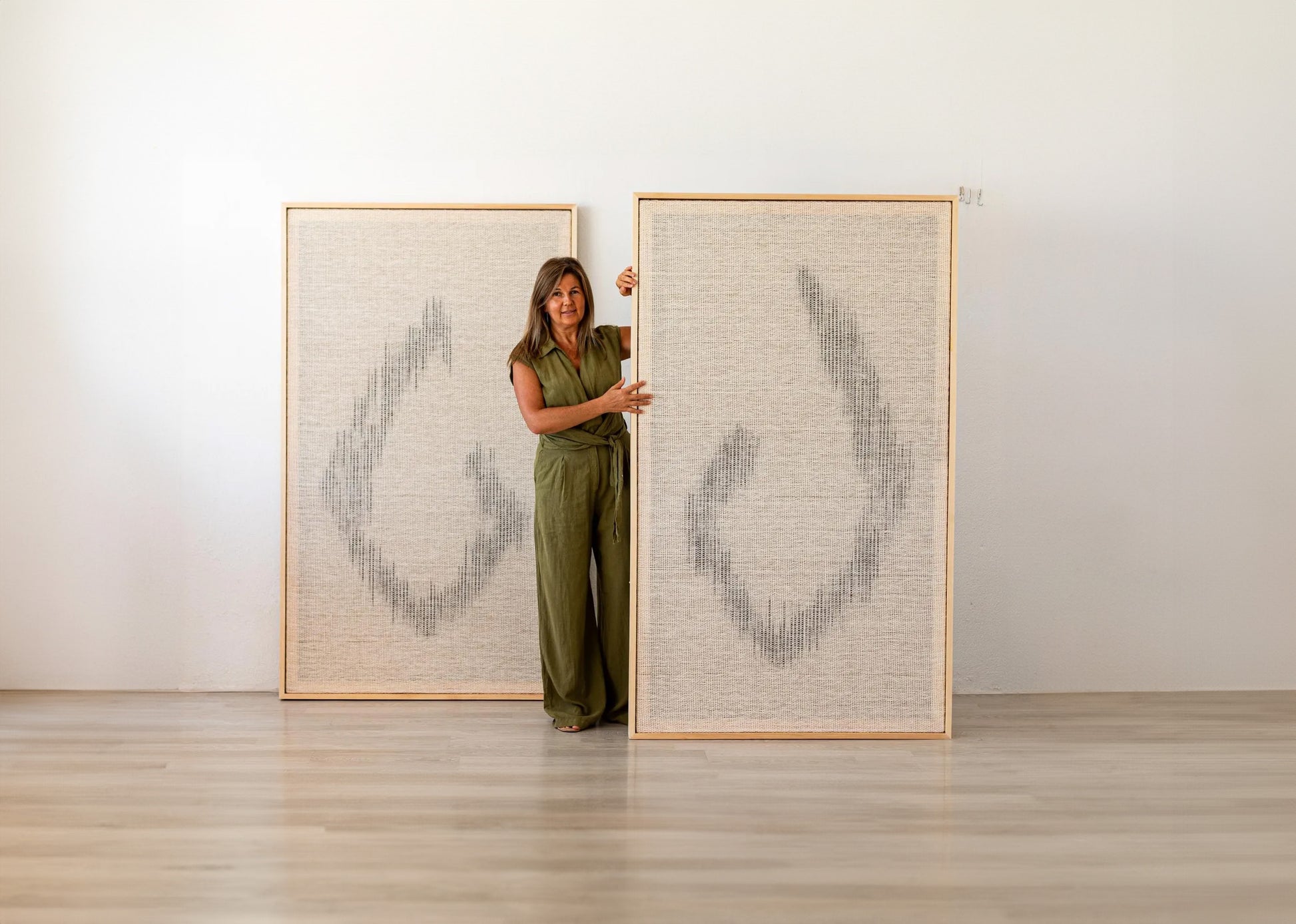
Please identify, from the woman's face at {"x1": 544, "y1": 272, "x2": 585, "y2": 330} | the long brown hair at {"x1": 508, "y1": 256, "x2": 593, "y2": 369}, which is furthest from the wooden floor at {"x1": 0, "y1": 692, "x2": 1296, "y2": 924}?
the woman's face at {"x1": 544, "y1": 272, "x2": 585, "y2": 330}

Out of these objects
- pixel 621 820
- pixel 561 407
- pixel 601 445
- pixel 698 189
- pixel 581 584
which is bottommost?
pixel 621 820

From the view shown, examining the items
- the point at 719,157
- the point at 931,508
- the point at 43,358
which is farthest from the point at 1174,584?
the point at 43,358

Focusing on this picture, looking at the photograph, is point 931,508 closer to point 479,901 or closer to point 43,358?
point 479,901

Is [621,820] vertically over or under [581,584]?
under

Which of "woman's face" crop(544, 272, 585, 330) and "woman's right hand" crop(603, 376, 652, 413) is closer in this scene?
"woman's right hand" crop(603, 376, 652, 413)

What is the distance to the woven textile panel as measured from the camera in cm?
312

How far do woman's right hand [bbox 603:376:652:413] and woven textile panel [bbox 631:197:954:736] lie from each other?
3cm

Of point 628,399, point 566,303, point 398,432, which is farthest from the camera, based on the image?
point 398,432

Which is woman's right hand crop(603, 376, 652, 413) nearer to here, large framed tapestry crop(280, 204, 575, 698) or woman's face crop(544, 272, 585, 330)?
woman's face crop(544, 272, 585, 330)

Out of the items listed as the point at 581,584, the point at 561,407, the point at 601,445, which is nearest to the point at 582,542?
the point at 581,584

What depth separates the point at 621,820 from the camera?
95.3 inches

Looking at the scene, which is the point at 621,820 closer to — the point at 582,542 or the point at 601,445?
the point at 582,542

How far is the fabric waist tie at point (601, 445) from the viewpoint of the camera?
3270 millimetres

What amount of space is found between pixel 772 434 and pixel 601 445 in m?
0.54
